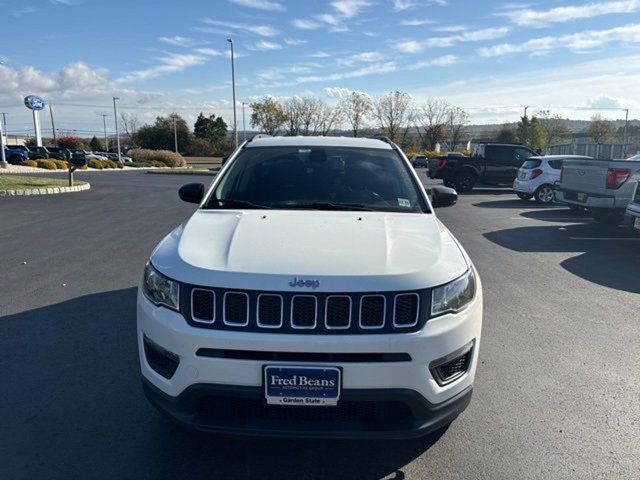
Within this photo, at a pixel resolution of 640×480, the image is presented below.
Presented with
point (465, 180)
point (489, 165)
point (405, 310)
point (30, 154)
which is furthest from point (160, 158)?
point (405, 310)

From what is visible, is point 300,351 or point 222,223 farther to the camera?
point 222,223

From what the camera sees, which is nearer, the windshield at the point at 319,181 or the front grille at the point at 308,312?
the front grille at the point at 308,312

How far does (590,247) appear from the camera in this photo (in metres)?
9.06

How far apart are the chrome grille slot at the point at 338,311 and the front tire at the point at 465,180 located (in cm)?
1964

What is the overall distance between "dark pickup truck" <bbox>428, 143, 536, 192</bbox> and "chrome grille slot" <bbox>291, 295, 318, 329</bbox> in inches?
773

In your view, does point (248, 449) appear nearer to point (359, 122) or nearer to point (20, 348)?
point (20, 348)

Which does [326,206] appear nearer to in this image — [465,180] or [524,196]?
[524,196]

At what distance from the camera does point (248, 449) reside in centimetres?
291

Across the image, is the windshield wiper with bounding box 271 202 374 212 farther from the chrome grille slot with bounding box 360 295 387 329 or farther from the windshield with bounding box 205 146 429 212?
the chrome grille slot with bounding box 360 295 387 329

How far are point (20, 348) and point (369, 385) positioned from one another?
132 inches

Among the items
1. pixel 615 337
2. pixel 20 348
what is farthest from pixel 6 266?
pixel 615 337

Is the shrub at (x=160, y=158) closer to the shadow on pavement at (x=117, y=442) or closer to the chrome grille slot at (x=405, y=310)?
the shadow on pavement at (x=117, y=442)

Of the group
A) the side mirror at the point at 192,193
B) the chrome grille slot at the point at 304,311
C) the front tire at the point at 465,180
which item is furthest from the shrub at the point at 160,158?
the chrome grille slot at the point at 304,311

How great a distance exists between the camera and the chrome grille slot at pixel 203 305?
249 cm
